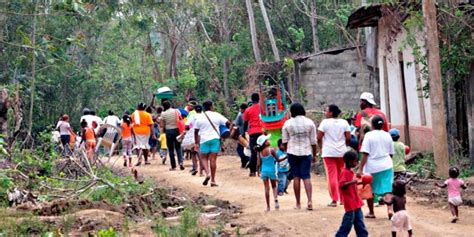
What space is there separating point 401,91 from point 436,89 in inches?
275

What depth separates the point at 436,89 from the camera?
14.9 meters

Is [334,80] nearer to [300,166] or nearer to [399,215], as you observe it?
[300,166]

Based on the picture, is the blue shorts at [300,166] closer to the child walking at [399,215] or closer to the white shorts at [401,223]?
the child walking at [399,215]

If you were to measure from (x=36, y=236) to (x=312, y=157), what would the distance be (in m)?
4.32

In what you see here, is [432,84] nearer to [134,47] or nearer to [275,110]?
[275,110]

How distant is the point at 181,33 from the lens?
3612 centimetres

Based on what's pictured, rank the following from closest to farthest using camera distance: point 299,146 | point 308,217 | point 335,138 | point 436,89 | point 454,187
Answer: point 454,187, point 308,217, point 335,138, point 299,146, point 436,89

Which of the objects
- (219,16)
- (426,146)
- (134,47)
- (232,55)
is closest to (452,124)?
(426,146)

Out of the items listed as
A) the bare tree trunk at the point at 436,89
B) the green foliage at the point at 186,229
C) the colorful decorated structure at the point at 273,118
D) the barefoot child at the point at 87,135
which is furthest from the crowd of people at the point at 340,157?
the barefoot child at the point at 87,135

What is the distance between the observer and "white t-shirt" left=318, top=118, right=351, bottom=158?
11.6 m

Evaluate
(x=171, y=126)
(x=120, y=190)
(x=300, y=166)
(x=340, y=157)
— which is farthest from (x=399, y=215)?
(x=171, y=126)

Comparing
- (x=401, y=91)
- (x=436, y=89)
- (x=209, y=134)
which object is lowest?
(x=209, y=134)

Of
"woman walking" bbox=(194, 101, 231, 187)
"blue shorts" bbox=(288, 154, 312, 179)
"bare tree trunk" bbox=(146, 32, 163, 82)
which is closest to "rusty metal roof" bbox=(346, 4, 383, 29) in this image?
"woman walking" bbox=(194, 101, 231, 187)

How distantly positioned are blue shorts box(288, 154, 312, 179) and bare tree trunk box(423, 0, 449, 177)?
3.90m
